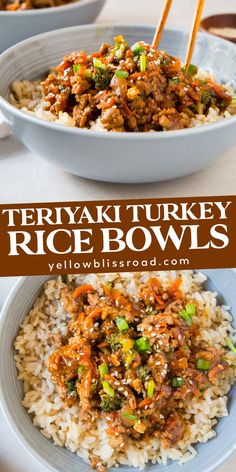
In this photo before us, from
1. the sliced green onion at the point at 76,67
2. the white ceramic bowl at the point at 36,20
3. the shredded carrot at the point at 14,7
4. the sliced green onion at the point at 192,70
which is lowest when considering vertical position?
the sliced green onion at the point at 76,67

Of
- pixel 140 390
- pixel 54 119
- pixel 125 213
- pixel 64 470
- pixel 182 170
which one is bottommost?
pixel 64 470

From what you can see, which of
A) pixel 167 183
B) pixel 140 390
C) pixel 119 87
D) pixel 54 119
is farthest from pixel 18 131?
pixel 140 390

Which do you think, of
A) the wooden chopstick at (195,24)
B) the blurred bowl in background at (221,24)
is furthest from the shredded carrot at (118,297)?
the blurred bowl in background at (221,24)

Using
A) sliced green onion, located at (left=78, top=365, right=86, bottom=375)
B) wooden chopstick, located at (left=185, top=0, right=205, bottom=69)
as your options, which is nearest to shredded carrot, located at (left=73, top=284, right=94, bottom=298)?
sliced green onion, located at (left=78, top=365, right=86, bottom=375)

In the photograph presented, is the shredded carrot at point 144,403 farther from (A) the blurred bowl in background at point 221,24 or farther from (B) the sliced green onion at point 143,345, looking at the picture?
(A) the blurred bowl in background at point 221,24

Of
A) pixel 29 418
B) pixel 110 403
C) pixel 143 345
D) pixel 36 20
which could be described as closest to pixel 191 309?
pixel 143 345

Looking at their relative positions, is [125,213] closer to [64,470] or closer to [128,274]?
[128,274]
